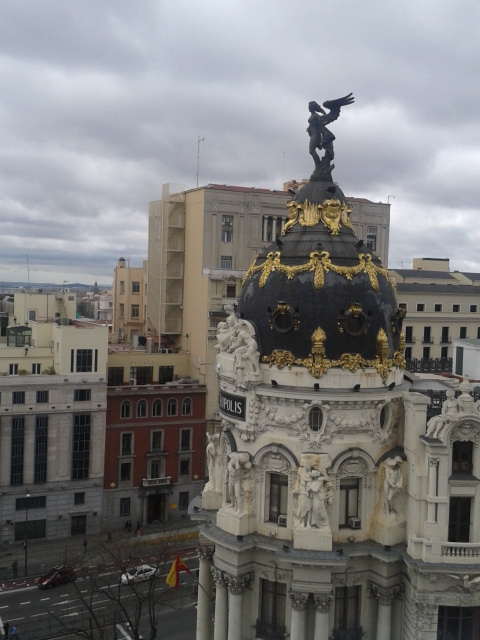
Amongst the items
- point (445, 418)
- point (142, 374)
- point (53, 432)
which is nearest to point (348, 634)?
point (445, 418)

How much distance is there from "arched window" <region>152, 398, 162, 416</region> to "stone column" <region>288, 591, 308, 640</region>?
5646 cm

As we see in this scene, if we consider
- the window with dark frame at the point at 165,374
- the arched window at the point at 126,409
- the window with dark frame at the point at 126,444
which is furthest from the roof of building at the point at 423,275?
the window with dark frame at the point at 126,444

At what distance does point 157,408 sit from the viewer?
3713 inches

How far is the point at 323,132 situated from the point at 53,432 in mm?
55440

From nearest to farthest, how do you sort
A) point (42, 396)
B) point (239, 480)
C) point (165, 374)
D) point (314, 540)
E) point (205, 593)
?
point (314, 540)
point (239, 480)
point (205, 593)
point (42, 396)
point (165, 374)

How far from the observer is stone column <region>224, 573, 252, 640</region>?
41.5m

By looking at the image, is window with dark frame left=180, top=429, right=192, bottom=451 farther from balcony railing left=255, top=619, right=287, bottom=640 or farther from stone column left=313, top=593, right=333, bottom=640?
stone column left=313, top=593, right=333, bottom=640

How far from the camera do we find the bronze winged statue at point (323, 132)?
1806 inches

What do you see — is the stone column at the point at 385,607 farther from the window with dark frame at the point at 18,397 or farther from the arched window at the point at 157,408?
the arched window at the point at 157,408

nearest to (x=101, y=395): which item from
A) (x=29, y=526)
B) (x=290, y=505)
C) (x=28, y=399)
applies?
(x=28, y=399)

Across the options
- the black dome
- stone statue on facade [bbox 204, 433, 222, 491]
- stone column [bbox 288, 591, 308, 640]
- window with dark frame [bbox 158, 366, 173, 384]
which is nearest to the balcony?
window with dark frame [bbox 158, 366, 173, 384]

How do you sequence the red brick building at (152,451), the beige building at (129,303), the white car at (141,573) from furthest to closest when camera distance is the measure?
A: the beige building at (129,303)
the red brick building at (152,451)
the white car at (141,573)

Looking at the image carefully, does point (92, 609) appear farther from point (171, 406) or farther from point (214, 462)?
point (171, 406)

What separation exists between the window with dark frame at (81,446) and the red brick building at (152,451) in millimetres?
2886
